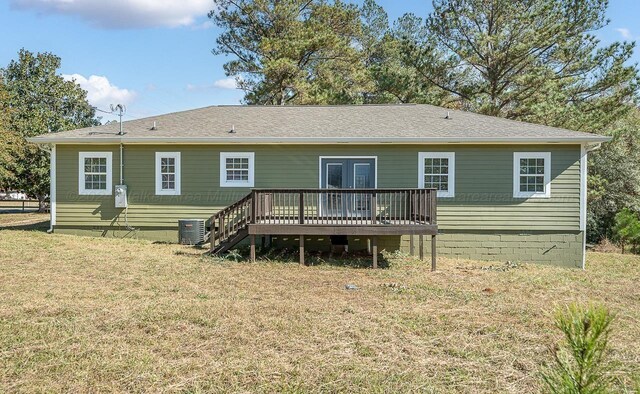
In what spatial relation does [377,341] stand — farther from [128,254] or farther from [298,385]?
[128,254]

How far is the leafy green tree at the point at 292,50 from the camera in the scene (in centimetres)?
2078

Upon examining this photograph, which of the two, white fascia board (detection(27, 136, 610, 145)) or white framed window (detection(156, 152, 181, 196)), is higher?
white fascia board (detection(27, 136, 610, 145))

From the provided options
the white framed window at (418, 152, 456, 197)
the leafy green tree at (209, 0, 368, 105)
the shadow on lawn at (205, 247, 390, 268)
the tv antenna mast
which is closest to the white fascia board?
the white framed window at (418, 152, 456, 197)

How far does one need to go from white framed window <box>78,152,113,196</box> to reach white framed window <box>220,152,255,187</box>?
3.13m

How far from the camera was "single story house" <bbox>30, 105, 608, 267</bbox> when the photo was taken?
10750 millimetres

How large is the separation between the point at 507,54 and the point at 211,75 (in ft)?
47.8

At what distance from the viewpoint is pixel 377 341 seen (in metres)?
4.24

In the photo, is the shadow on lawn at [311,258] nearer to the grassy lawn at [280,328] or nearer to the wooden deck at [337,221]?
the wooden deck at [337,221]

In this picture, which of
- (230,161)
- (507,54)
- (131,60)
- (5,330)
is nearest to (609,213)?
(507,54)

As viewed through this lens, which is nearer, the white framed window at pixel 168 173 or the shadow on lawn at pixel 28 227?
the white framed window at pixel 168 173

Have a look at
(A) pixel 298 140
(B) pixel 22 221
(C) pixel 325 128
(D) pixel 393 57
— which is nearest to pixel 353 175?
(C) pixel 325 128

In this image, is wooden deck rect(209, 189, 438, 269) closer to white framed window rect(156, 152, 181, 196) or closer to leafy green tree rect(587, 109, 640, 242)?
white framed window rect(156, 152, 181, 196)

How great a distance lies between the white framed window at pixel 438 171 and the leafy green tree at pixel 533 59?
7.09 m

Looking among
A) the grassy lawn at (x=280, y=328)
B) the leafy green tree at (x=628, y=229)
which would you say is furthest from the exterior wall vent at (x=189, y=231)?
the leafy green tree at (x=628, y=229)
